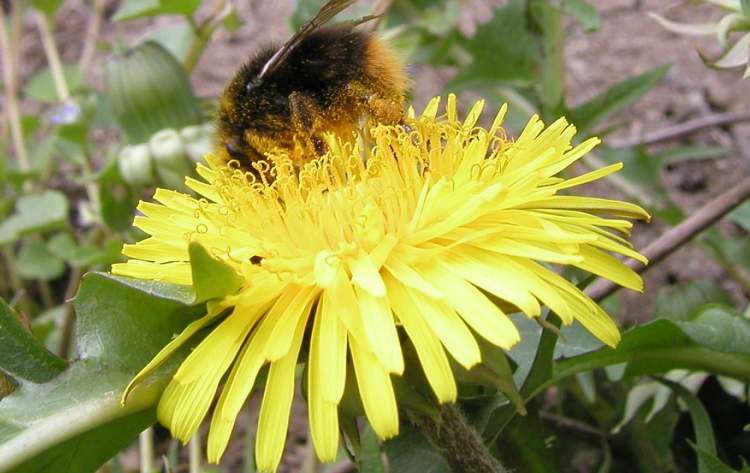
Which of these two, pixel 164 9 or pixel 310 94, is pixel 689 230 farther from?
pixel 164 9

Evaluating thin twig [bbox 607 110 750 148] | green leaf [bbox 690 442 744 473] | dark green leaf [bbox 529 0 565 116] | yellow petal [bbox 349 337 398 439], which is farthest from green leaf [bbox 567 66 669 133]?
yellow petal [bbox 349 337 398 439]

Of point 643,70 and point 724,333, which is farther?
point 643,70

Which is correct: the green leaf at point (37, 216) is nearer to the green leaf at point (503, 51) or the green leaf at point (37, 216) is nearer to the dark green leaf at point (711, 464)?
the green leaf at point (503, 51)

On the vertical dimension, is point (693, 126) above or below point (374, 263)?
below

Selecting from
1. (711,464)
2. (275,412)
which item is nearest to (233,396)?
(275,412)

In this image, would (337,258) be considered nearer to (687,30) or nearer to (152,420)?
(152,420)

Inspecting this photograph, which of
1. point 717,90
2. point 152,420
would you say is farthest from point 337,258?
point 717,90

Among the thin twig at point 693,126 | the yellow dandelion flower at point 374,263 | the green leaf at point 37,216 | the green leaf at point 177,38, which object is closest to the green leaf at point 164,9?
the green leaf at point 177,38
